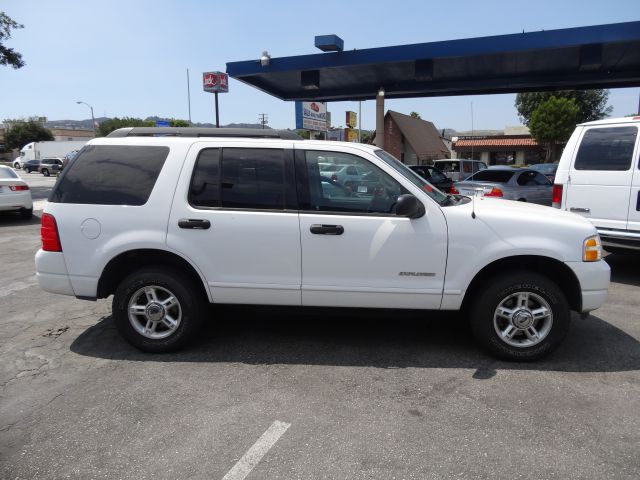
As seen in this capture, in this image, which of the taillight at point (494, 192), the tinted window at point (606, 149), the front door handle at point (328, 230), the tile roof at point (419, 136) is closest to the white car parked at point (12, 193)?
the front door handle at point (328, 230)

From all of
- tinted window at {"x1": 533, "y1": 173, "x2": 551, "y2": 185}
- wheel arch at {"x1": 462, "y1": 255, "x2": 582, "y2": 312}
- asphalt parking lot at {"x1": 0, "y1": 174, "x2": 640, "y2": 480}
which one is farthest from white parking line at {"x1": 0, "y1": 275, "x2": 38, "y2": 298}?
tinted window at {"x1": 533, "y1": 173, "x2": 551, "y2": 185}

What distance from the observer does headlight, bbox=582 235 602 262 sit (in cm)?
411

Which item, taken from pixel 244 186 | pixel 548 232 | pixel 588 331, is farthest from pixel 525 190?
pixel 244 186

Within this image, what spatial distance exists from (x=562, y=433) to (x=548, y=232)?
1633 mm

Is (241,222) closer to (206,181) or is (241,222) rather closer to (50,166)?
(206,181)

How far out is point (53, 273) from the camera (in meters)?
4.46

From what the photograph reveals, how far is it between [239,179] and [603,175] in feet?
17.1

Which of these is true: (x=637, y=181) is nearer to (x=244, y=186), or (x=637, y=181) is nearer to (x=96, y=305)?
(x=244, y=186)

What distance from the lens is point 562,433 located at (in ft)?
10.5

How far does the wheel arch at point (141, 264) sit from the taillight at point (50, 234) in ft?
1.57

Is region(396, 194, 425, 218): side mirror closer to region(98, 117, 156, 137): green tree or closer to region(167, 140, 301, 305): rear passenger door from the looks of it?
region(167, 140, 301, 305): rear passenger door

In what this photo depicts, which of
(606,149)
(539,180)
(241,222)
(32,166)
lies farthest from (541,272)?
(32,166)

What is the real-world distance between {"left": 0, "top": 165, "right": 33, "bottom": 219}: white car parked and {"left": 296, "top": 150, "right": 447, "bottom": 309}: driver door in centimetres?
1142

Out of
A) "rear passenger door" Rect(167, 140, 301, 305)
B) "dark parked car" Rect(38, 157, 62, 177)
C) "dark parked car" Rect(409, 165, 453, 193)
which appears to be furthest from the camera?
"dark parked car" Rect(38, 157, 62, 177)
